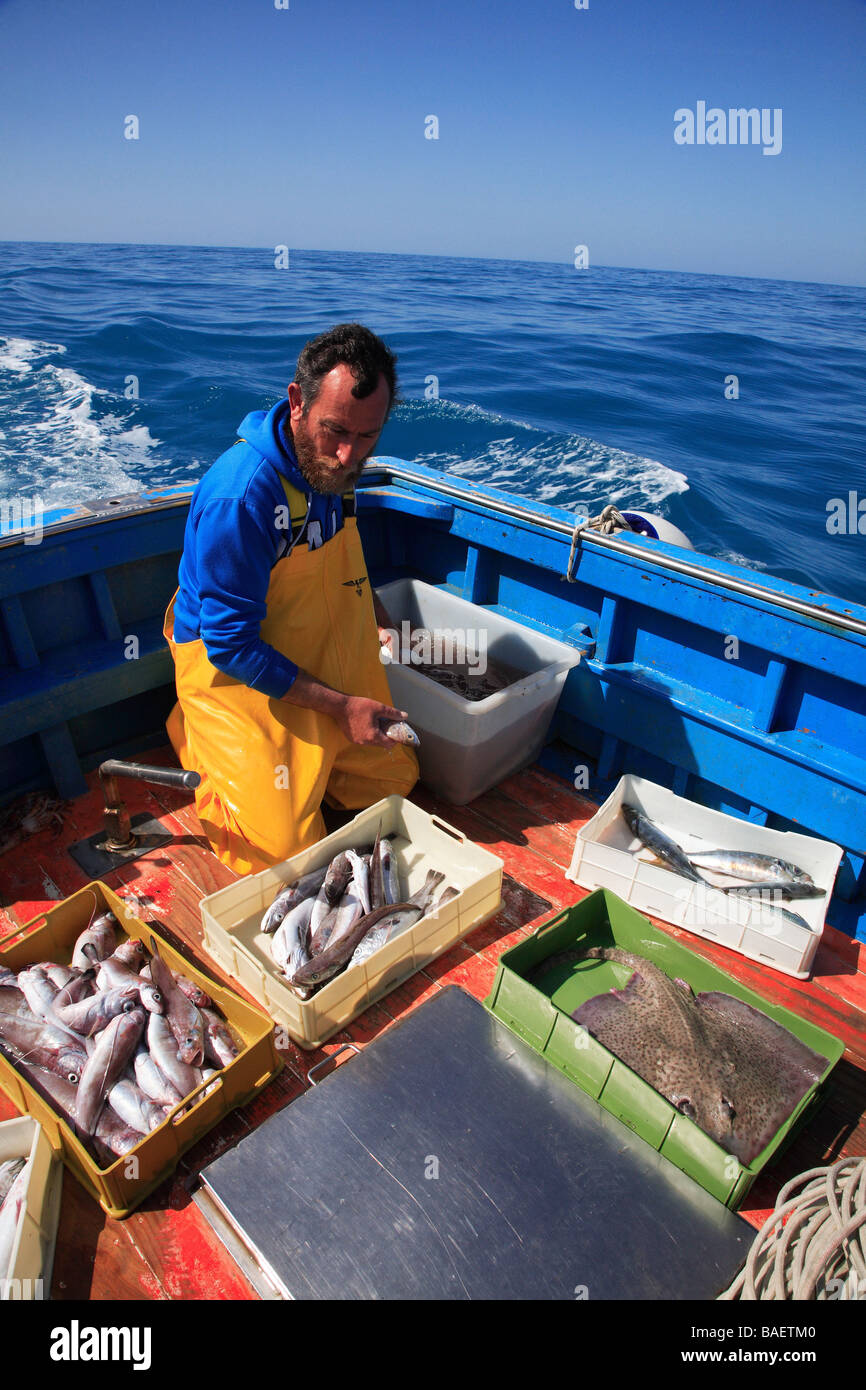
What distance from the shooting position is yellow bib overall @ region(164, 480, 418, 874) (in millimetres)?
2871

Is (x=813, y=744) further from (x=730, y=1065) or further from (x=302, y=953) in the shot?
(x=302, y=953)

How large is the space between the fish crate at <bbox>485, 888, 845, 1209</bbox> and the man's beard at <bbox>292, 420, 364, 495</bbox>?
1723 millimetres

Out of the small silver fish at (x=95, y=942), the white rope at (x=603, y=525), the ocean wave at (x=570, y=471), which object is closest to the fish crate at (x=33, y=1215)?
Result: the small silver fish at (x=95, y=942)

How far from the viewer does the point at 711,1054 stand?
224 centimetres

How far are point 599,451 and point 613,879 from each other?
11324 millimetres

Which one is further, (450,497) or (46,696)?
(450,497)

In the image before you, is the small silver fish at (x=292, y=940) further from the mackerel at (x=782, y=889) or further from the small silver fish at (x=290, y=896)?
the mackerel at (x=782, y=889)

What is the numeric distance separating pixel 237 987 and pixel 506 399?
1488cm

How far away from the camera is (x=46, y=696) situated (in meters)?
3.12

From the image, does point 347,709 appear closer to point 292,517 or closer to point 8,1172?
point 292,517

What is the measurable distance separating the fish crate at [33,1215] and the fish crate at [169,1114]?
49 millimetres

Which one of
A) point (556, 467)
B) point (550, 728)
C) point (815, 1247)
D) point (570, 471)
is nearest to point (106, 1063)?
point (815, 1247)

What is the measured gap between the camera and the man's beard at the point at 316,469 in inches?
104
